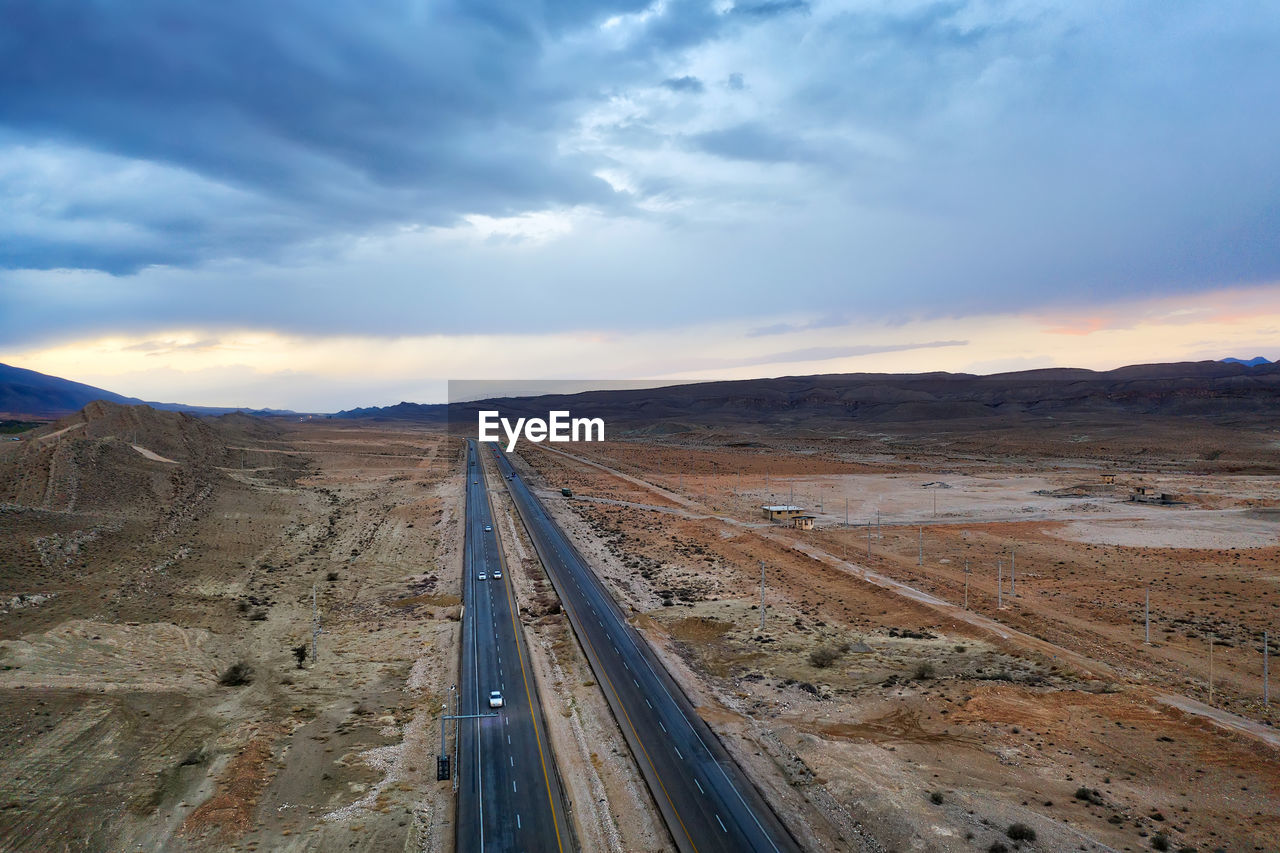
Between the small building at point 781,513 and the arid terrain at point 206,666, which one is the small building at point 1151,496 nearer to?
the small building at point 781,513

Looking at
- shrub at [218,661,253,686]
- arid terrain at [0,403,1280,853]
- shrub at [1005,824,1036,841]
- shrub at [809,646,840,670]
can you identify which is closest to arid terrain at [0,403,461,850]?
arid terrain at [0,403,1280,853]

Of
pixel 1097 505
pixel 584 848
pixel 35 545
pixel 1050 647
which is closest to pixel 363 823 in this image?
pixel 584 848

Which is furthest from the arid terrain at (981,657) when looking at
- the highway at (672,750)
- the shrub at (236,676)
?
the shrub at (236,676)

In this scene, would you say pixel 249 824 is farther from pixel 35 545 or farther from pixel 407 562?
pixel 35 545

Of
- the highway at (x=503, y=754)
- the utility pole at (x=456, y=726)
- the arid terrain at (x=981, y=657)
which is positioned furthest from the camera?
the utility pole at (x=456, y=726)

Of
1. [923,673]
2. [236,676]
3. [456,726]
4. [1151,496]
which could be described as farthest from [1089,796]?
[1151,496]
